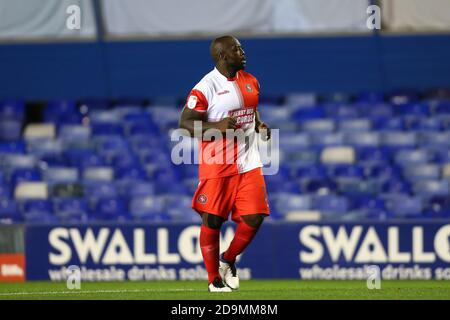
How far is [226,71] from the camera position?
27.3 feet

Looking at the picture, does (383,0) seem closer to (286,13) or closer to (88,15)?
(286,13)

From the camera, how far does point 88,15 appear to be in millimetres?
17578

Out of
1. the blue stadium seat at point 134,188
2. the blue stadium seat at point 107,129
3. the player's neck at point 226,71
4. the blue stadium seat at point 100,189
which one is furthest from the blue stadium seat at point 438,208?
the player's neck at point 226,71

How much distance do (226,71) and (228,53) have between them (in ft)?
0.51

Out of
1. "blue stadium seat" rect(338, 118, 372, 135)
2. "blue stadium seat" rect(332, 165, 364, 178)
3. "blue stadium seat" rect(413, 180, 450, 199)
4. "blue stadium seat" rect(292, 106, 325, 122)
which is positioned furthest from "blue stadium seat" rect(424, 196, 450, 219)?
"blue stadium seat" rect(292, 106, 325, 122)

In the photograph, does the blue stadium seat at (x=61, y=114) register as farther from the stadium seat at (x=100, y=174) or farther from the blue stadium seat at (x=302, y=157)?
the blue stadium seat at (x=302, y=157)

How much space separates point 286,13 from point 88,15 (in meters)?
3.33

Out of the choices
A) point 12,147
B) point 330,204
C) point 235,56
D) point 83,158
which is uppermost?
point 235,56

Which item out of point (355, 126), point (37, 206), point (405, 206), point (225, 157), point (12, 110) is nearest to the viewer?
point (225, 157)

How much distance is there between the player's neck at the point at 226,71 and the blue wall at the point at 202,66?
952 centimetres

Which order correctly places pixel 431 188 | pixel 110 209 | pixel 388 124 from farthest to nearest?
pixel 388 124, pixel 431 188, pixel 110 209

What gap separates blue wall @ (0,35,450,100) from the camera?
17844 mm

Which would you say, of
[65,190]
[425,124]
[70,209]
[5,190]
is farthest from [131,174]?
[425,124]

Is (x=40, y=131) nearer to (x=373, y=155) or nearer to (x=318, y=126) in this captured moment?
(x=318, y=126)
